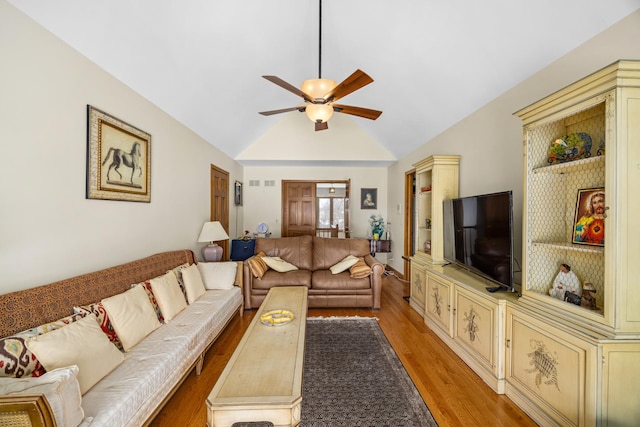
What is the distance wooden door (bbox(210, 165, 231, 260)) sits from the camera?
15.1 feet

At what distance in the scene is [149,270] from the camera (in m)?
2.52

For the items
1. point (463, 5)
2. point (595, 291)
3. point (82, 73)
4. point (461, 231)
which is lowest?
point (595, 291)

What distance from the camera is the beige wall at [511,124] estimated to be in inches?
65.5

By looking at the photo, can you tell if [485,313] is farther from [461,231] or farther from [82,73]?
[82,73]

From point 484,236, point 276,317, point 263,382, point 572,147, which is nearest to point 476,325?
point 484,236

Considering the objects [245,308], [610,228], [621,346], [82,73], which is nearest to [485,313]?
[621,346]

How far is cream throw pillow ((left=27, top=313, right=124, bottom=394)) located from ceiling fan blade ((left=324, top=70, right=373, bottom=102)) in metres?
2.33

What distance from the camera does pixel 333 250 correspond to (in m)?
4.40

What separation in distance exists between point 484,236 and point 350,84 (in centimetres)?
171

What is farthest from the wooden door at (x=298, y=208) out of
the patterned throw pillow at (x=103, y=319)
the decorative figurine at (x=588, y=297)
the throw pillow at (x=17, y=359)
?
the throw pillow at (x=17, y=359)

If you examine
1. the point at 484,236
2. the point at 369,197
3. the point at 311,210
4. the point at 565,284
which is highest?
the point at 369,197

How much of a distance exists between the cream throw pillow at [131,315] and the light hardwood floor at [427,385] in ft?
1.73

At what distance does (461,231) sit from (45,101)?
3.41m

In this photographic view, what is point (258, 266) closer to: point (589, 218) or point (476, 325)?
point (476, 325)
